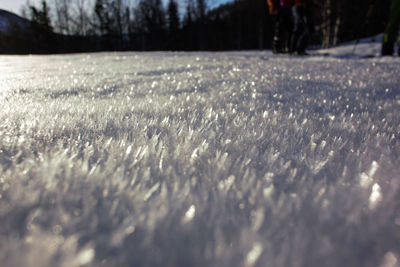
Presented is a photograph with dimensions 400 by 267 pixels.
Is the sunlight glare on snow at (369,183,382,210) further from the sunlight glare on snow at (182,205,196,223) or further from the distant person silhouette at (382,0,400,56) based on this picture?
the distant person silhouette at (382,0,400,56)

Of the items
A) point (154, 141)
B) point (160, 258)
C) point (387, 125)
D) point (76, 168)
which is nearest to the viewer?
point (160, 258)

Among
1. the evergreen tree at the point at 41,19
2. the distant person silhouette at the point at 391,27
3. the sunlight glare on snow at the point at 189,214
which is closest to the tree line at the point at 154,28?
the evergreen tree at the point at 41,19

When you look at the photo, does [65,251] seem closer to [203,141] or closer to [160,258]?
[160,258]

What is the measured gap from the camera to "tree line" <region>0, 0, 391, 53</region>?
75.8 feet

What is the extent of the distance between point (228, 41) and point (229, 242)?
3409 centimetres

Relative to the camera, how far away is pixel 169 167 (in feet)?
1.18

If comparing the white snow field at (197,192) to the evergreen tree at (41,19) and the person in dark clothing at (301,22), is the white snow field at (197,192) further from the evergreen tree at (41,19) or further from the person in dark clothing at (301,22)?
the evergreen tree at (41,19)

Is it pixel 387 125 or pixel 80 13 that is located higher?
pixel 80 13

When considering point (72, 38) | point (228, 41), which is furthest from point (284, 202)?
point (228, 41)

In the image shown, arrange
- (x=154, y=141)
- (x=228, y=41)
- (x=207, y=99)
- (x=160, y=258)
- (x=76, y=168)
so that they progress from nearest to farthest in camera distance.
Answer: (x=160, y=258)
(x=76, y=168)
(x=154, y=141)
(x=207, y=99)
(x=228, y=41)

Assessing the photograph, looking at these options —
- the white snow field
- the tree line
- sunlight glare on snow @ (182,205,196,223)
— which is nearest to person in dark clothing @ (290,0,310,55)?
the white snow field

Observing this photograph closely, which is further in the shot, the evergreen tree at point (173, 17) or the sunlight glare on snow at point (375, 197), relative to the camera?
the evergreen tree at point (173, 17)

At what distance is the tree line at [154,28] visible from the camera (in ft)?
75.8

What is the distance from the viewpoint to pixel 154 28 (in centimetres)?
2934
